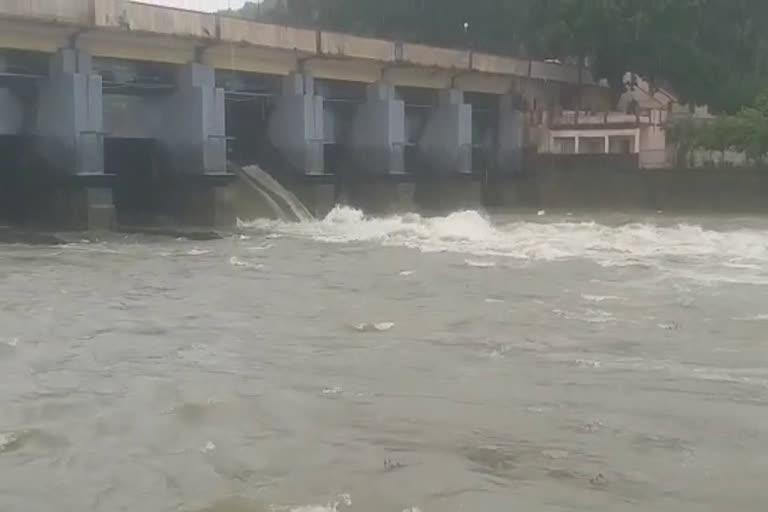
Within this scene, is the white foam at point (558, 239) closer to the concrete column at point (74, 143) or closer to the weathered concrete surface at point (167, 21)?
the concrete column at point (74, 143)

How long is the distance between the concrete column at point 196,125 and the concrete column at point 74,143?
2781 millimetres

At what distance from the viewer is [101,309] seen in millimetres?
13102

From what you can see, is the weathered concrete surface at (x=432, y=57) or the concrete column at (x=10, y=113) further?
the weathered concrete surface at (x=432, y=57)

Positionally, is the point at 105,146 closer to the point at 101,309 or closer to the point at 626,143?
the point at 101,309

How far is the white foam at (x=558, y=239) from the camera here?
18.8m

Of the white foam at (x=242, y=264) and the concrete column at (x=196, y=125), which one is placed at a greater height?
the concrete column at (x=196, y=125)

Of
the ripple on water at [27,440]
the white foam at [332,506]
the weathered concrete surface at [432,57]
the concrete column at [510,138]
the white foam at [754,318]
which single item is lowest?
the white foam at [332,506]

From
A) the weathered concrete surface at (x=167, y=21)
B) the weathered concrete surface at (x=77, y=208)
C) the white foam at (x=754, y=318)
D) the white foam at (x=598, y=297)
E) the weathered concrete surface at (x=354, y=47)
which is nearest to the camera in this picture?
the white foam at (x=754, y=318)

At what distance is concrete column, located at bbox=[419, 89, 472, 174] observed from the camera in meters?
35.4

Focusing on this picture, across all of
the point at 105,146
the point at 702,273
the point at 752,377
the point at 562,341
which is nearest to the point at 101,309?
the point at 562,341

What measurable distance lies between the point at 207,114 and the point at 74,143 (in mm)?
3708

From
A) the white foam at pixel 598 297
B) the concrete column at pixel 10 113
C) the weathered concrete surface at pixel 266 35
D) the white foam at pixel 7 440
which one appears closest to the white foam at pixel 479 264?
the white foam at pixel 598 297

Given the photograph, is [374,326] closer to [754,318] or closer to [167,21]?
[754,318]

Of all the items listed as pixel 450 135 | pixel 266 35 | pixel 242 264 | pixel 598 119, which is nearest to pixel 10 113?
pixel 266 35
